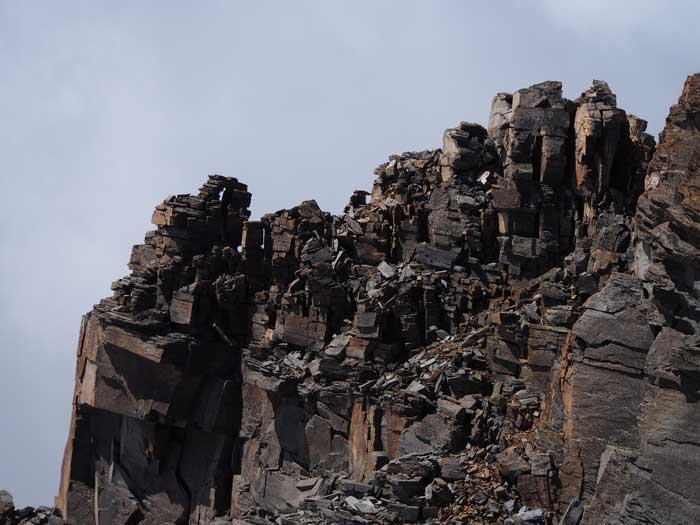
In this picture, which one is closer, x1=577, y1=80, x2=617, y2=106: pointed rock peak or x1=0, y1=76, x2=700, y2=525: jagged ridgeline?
x1=0, y1=76, x2=700, y2=525: jagged ridgeline

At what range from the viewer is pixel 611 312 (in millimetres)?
38031

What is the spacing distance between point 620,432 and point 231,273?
27.6 metres

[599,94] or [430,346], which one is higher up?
[599,94]

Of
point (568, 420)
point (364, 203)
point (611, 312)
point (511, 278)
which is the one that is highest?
point (364, 203)

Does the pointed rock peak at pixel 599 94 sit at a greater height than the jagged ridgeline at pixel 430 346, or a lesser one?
greater

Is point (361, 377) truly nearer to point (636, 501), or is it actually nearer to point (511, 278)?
point (511, 278)

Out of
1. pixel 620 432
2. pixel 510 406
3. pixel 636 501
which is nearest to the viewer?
pixel 636 501

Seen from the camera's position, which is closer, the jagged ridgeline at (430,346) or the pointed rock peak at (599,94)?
the jagged ridgeline at (430,346)

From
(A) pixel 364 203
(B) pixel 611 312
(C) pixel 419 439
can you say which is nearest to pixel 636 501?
(B) pixel 611 312

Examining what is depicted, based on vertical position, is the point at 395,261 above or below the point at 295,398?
above

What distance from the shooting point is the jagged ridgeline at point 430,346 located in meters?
35.9

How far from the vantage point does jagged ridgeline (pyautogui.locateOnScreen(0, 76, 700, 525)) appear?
35906mm

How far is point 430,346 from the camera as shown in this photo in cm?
5194

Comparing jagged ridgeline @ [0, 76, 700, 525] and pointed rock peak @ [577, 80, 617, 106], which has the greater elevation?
pointed rock peak @ [577, 80, 617, 106]
